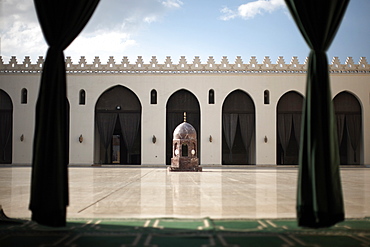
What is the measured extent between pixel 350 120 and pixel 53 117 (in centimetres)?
1891

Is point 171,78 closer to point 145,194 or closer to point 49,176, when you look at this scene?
point 145,194

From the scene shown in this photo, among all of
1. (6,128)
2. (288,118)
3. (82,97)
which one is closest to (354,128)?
(288,118)

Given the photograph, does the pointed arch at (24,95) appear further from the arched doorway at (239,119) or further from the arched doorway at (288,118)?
the arched doorway at (288,118)

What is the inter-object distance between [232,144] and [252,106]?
7.05ft

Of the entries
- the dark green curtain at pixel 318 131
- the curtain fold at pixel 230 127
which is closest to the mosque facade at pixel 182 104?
the curtain fold at pixel 230 127

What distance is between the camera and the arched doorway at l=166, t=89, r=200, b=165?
20141mm

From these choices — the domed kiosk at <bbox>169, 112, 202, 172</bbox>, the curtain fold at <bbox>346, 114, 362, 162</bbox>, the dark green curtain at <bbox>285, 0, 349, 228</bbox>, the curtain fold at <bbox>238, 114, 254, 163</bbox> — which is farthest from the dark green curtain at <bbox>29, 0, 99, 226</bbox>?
the curtain fold at <bbox>346, 114, 362, 162</bbox>

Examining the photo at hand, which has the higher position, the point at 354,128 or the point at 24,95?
the point at 24,95

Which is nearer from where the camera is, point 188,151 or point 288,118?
point 188,151

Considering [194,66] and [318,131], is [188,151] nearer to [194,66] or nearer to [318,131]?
→ [194,66]

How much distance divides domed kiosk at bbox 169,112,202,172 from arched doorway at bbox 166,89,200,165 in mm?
4680

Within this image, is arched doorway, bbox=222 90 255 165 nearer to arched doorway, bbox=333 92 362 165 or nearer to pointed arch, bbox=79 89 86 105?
arched doorway, bbox=333 92 362 165

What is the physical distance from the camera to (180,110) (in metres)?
20.2

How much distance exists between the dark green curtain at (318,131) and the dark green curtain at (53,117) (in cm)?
221
